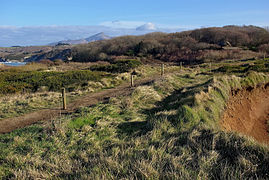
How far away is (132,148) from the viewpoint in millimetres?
4145

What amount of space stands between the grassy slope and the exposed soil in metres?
0.58

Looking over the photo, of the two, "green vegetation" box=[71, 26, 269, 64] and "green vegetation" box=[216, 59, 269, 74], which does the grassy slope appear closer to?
"green vegetation" box=[216, 59, 269, 74]

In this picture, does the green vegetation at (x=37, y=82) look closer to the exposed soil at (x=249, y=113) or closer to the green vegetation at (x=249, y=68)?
the exposed soil at (x=249, y=113)

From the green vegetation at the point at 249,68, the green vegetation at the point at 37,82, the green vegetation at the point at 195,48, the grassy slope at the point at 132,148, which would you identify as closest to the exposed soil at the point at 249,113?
the grassy slope at the point at 132,148

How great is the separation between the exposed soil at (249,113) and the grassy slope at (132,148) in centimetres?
58

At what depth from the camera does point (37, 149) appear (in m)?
4.79

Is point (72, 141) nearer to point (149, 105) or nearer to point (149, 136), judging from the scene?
point (149, 136)

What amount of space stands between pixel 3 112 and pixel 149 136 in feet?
22.3

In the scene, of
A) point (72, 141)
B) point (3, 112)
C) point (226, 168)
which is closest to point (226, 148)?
point (226, 168)

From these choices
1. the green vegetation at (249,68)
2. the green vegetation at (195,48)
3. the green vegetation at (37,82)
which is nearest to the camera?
the green vegetation at (37,82)

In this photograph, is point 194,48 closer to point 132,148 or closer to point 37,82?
point 37,82

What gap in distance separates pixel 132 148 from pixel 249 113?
7.06 metres

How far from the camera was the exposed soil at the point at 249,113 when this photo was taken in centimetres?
764

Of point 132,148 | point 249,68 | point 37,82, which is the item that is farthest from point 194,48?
point 132,148
